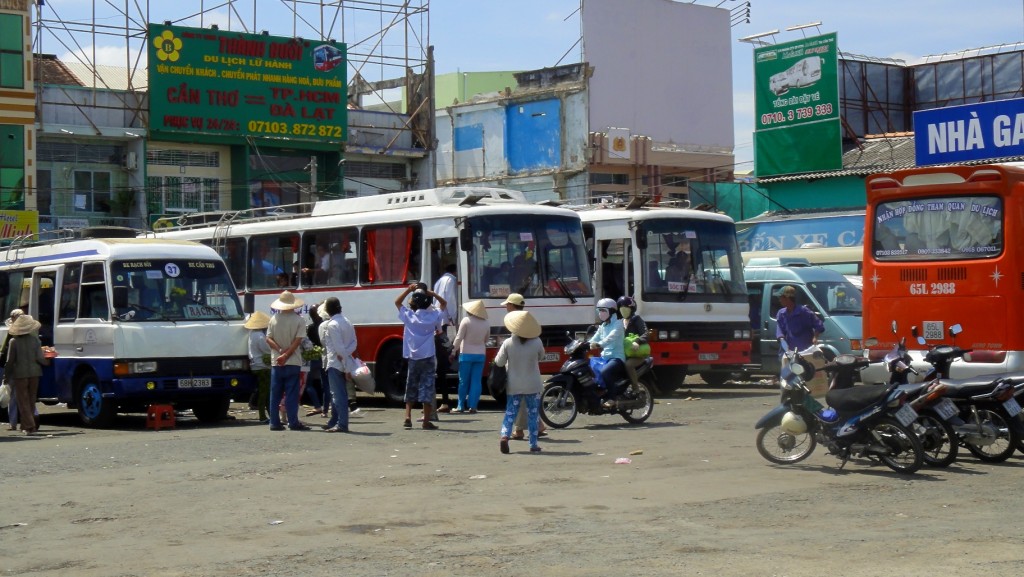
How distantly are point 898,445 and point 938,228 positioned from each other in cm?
434

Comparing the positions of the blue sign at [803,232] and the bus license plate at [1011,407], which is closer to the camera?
the bus license plate at [1011,407]

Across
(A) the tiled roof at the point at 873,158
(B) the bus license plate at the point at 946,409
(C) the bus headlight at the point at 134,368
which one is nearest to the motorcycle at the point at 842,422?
(B) the bus license plate at the point at 946,409

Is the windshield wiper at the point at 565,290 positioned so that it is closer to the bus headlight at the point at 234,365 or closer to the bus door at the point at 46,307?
the bus headlight at the point at 234,365

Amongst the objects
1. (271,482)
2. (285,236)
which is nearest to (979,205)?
(271,482)

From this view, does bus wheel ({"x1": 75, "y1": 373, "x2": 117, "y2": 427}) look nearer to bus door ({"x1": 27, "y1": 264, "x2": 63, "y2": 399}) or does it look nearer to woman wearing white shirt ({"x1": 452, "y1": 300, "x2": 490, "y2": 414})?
bus door ({"x1": 27, "y1": 264, "x2": 63, "y2": 399})

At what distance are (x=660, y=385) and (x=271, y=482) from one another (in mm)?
10873

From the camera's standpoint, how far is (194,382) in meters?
17.2

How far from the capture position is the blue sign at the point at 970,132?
116 feet

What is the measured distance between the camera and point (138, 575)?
764cm

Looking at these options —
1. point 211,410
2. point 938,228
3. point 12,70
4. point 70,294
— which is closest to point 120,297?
point 70,294

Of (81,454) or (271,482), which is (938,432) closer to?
(271,482)

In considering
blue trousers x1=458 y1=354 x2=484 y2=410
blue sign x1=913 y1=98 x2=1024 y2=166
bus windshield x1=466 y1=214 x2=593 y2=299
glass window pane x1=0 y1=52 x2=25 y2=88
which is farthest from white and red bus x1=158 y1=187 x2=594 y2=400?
glass window pane x1=0 y1=52 x2=25 y2=88

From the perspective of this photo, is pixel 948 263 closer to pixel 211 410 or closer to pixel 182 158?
pixel 211 410

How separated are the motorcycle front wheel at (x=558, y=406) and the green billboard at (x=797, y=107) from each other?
27.4 meters
